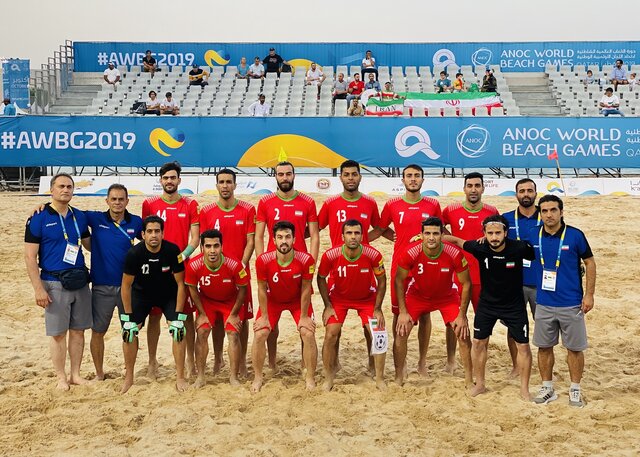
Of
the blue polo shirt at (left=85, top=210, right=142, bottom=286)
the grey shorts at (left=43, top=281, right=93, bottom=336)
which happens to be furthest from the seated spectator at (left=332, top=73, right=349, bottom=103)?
the grey shorts at (left=43, top=281, right=93, bottom=336)

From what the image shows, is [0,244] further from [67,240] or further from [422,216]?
[422,216]

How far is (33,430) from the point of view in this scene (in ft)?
18.6

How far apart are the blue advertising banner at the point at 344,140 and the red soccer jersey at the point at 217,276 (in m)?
11.2

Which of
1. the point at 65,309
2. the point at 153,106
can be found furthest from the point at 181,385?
the point at 153,106

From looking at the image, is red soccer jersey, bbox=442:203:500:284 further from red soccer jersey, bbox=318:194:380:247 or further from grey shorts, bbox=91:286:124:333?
grey shorts, bbox=91:286:124:333

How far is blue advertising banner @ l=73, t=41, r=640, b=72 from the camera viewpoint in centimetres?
2683

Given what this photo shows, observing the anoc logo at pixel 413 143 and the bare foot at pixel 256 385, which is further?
the anoc logo at pixel 413 143

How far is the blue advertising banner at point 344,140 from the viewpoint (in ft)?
58.1

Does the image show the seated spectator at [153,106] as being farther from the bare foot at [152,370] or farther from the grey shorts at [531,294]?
the grey shorts at [531,294]

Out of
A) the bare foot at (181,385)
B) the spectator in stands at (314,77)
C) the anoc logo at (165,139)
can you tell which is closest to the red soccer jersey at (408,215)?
the bare foot at (181,385)

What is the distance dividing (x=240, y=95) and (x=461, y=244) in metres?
17.5

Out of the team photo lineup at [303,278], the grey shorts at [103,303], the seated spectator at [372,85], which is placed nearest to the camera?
the team photo lineup at [303,278]

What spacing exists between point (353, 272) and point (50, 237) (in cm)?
294

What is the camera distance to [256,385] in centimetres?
661
